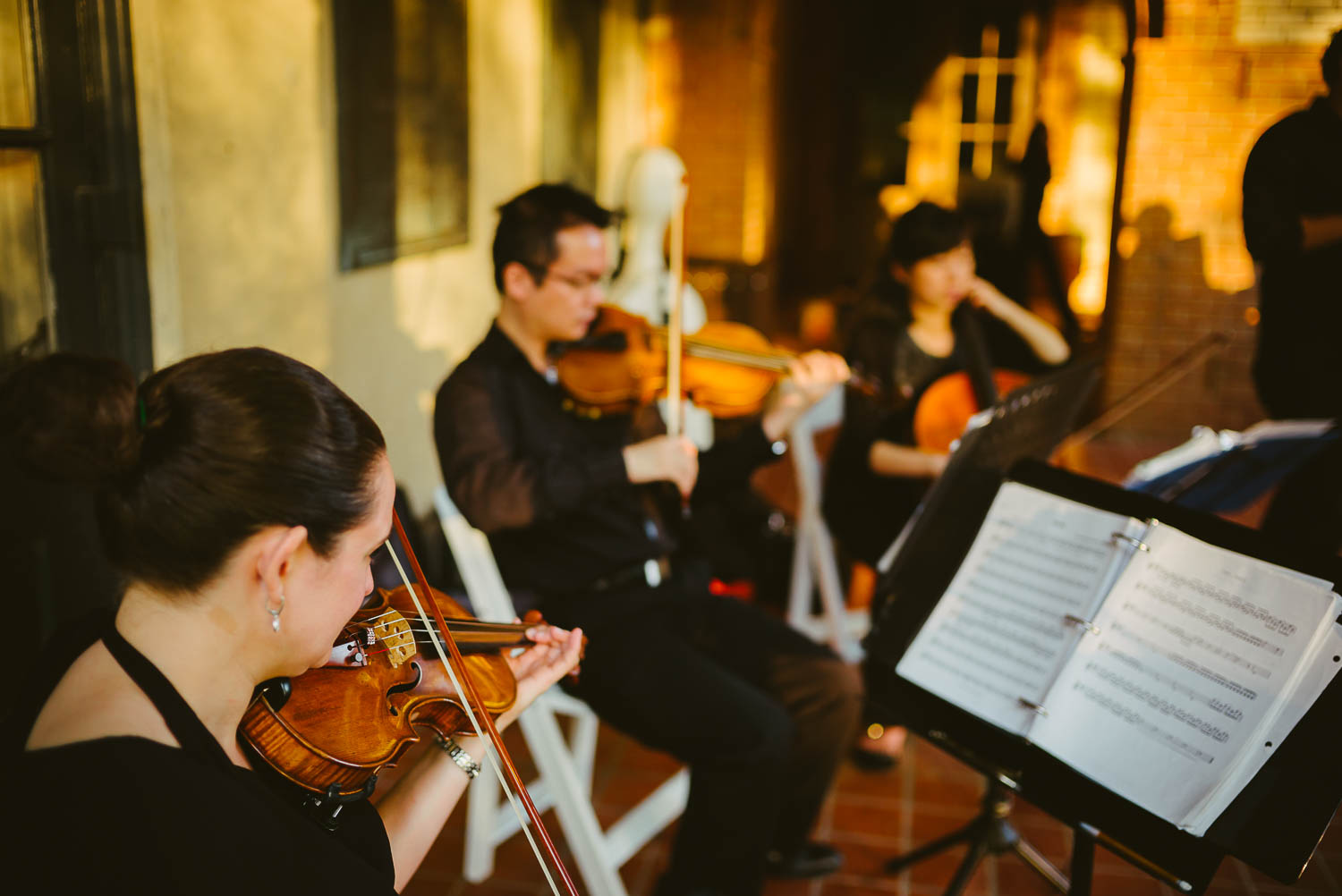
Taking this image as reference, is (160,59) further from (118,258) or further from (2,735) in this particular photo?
(2,735)

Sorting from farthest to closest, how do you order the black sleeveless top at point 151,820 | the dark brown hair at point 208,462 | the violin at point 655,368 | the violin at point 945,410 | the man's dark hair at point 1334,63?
1. the violin at point 945,410
2. the violin at point 655,368
3. the man's dark hair at point 1334,63
4. the dark brown hair at point 208,462
5. the black sleeveless top at point 151,820

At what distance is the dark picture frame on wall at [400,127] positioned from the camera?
2.75 m

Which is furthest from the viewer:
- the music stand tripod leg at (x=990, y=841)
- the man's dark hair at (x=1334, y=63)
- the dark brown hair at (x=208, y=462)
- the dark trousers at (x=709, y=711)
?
the music stand tripod leg at (x=990, y=841)

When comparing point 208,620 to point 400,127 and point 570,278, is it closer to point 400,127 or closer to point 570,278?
point 570,278

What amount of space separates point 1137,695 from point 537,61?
144 inches

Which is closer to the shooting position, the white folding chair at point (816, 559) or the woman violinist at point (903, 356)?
the woman violinist at point (903, 356)

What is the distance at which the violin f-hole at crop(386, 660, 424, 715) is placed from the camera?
1126mm

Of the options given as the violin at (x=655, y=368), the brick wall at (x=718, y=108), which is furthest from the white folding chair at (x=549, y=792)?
the brick wall at (x=718, y=108)

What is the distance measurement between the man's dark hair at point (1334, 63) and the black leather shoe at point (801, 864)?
163 centimetres

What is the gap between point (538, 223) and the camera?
198 cm

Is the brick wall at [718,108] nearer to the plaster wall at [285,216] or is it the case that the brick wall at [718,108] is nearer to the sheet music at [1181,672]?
the plaster wall at [285,216]

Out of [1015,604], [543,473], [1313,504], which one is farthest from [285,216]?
[1313,504]

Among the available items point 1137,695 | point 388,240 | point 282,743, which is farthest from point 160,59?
point 1137,695

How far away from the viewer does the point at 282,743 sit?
102 centimetres
